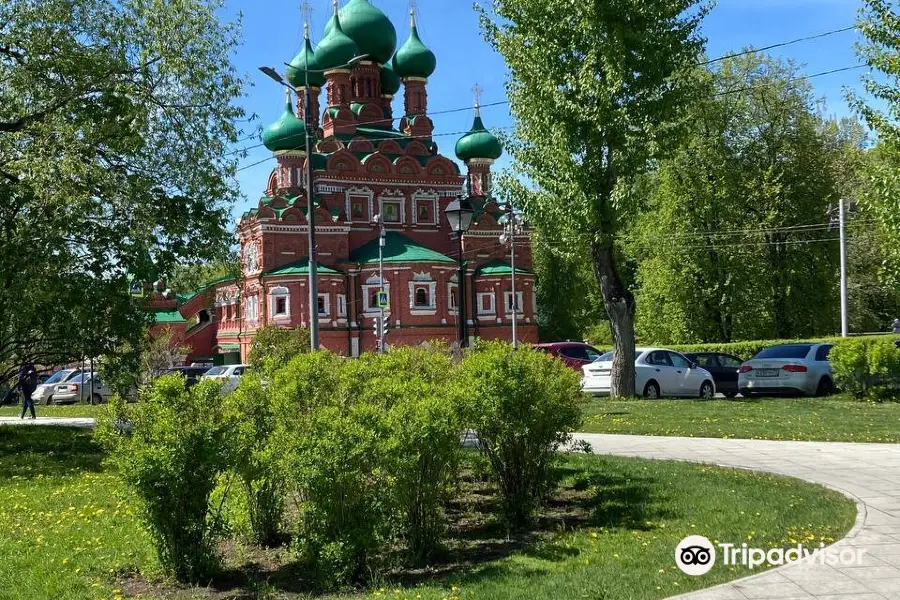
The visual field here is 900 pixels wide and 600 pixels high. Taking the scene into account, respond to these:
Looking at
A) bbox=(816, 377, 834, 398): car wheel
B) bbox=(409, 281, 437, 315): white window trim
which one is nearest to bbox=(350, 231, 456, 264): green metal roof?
bbox=(409, 281, 437, 315): white window trim

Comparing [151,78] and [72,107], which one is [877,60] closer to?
[151,78]

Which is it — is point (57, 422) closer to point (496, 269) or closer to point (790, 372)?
point (790, 372)

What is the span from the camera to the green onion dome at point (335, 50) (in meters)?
47.5

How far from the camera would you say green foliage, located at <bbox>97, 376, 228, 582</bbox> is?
561 centimetres

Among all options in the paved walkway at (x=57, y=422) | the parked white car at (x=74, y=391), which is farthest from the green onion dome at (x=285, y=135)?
the paved walkway at (x=57, y=422)

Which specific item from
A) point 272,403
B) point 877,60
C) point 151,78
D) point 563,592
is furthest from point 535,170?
point 563,592

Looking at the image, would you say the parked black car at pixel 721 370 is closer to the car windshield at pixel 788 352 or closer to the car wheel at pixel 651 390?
the car windshield at pixel 788 352

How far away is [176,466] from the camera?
5.61m

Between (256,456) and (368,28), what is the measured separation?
4647 centimetres

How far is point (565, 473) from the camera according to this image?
9586 millimetres

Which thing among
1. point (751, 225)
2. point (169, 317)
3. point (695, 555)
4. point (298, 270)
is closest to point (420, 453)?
point (695, 555)

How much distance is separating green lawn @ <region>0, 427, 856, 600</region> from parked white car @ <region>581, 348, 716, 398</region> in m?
11.0

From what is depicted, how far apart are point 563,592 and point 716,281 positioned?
1300 inches

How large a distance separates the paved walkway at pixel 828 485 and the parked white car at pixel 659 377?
23.9ft
